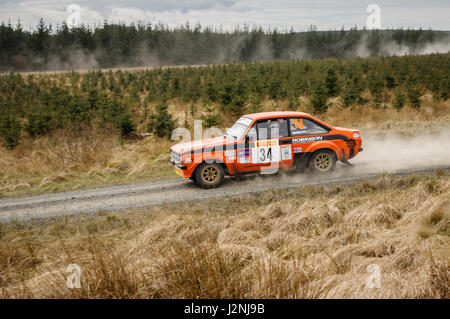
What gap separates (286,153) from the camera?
29.5ft

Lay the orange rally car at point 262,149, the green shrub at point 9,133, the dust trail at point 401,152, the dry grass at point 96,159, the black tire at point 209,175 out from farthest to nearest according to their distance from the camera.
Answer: the green shrub at point 9,133 < the dry grass at point 96,159 < the dust trail at point 401,152 < the black tire at point 209,175 < the orange rally car at point 262,149

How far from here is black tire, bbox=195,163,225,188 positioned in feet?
29.0

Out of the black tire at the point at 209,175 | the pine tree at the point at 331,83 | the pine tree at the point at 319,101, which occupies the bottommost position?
the black tire at the point at 209,175

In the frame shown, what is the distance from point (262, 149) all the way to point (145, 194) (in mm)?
3205

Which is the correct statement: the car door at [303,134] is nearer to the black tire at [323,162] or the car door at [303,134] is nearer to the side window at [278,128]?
the side window at [278,128]

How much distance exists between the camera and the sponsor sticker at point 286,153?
8953 mm

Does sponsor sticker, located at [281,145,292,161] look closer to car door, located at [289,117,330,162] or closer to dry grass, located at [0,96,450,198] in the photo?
car door, located at [289,117,330,162]

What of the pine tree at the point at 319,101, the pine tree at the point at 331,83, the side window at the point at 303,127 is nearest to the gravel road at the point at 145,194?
the side window at the point at 303,127

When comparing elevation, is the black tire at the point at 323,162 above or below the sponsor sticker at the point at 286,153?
below

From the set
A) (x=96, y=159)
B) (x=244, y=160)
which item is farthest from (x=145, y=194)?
(x=96, y=159)

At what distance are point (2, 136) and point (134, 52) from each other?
64.0 m

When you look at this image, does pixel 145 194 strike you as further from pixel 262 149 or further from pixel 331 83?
pixel 331 83

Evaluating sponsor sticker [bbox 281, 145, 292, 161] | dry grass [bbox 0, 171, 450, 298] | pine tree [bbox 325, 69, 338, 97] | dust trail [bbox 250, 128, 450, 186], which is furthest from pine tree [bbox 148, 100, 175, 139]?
pine tree [bbox 325, 69, 338, 97]

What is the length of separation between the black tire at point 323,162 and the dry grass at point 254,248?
124 cm
